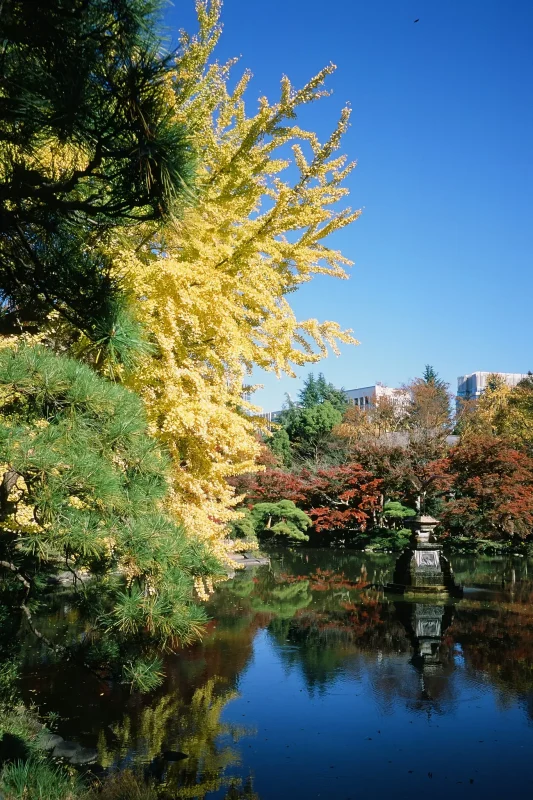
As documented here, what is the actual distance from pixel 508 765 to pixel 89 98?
5.17 meters

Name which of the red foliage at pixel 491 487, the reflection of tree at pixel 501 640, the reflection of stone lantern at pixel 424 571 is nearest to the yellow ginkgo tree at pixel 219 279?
the reflection of tree at pixel 501 640

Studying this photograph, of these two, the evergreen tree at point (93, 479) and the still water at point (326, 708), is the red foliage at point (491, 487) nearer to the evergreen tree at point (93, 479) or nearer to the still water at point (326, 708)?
the still water at point (326, 708)

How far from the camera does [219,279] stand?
194 inches

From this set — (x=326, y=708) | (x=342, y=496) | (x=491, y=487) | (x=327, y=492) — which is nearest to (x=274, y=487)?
(x=327, y=492)

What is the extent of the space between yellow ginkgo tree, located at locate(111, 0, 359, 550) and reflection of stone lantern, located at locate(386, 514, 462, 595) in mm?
7104

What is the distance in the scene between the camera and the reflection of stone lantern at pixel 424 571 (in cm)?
1176

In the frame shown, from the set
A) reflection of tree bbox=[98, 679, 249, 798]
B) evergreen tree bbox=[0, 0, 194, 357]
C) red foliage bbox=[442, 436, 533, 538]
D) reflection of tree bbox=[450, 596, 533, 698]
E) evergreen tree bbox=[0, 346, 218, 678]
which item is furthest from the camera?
red foliage bbox=[442, 436, 533, 538]

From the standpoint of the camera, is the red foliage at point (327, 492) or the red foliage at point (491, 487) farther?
the red foliage at point (327, 492)

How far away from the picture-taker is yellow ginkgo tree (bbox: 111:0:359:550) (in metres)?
4.63

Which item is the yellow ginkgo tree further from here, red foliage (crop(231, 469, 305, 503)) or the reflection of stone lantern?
red foliage (crop(231, 469, 305, 503))

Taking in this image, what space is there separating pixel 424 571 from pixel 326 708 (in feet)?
21.5

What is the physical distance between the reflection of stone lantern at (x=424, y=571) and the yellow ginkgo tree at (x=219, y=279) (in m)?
7.10

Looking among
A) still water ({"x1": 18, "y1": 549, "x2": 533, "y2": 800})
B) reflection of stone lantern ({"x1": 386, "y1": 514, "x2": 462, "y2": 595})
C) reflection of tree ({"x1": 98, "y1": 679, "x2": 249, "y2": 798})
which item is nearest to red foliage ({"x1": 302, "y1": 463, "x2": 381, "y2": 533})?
reflection of stone lantern ({"x1": 386, "y1": 514, "x2": 462, "y2": 595})

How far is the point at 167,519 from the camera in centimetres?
282
